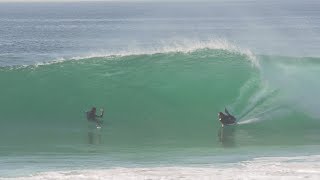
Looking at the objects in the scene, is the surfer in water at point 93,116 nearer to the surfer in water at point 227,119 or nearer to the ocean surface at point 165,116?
the ocean surface at point 165,116

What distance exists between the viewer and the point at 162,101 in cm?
2038

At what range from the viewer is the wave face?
17.0 meters

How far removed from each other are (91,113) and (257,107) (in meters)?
→ 4.92

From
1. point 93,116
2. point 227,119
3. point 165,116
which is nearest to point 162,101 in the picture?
point 165,116

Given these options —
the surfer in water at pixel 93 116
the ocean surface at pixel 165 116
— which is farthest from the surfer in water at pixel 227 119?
the surfer in water at pixel 93 116

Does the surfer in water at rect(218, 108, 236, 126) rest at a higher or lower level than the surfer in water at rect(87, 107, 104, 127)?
lower

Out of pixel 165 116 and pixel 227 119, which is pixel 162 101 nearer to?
pixel 165 116

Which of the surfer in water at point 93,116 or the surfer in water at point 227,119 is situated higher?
the surfer in water at point 93,116

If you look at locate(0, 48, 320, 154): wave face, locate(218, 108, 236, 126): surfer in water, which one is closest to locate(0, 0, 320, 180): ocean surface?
locate(0, 48, 320, 154): wave face

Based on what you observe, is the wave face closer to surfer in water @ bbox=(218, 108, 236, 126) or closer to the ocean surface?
the ocean surface

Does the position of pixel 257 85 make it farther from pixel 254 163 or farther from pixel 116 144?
pixel 254 163

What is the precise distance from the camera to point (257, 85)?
2069cm

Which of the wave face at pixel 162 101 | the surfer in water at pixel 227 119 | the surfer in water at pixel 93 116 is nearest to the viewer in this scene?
the wave face at pixel 162 101

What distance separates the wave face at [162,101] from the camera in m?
17.0
